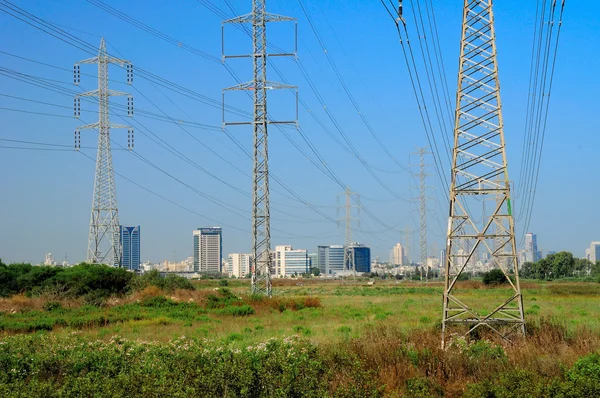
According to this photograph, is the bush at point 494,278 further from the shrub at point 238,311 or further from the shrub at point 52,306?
the shrub at point 52,306

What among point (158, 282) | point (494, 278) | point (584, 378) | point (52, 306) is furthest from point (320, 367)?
point (494, 278)

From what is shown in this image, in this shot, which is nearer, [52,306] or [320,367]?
[320,367]

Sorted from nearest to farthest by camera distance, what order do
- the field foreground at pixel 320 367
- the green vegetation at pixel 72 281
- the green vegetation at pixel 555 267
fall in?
the field foreground at pixel 320 367
the green vegetation at pixel 72 281
the green vegetation at pixel 555 267

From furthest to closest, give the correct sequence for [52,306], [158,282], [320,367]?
[158,282], [52,306], [320,367]

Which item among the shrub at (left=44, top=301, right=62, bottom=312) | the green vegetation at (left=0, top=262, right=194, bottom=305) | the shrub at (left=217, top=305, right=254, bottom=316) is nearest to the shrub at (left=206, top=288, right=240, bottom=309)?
the shrub at (left=217, top=305, right=254, bottom=316)

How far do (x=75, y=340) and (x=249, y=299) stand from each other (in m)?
22.8

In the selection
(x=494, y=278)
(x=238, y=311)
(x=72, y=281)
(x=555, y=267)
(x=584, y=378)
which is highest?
(x=72, y=281)

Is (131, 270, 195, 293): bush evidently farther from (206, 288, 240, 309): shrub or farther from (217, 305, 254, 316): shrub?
(217, 305, 254, 316): shrub

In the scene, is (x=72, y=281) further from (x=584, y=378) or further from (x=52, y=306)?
(x=584, y=378)

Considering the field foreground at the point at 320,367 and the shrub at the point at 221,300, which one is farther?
the shrub at the point at 221,300

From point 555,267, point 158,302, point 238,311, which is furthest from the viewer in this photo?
point 555,267

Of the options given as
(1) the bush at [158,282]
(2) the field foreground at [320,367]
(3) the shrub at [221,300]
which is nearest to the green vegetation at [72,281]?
(1) the bush at [158,282]

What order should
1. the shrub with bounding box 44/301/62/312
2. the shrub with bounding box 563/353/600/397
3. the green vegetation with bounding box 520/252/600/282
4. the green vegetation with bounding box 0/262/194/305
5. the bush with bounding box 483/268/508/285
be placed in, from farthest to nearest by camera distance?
1. the green vegetation with bounding box 520/252/600/282
2. the bush with bounding box 483/268/508/285
3. the green vegetation with bounding box 0/262/194/305
4. the shrub with bounding box 44/301/62/312
5. the shrub with bounding box 563/353/600/397

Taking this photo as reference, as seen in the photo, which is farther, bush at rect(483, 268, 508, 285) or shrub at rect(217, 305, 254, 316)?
bush at rect(483, 268, 508, 285)
